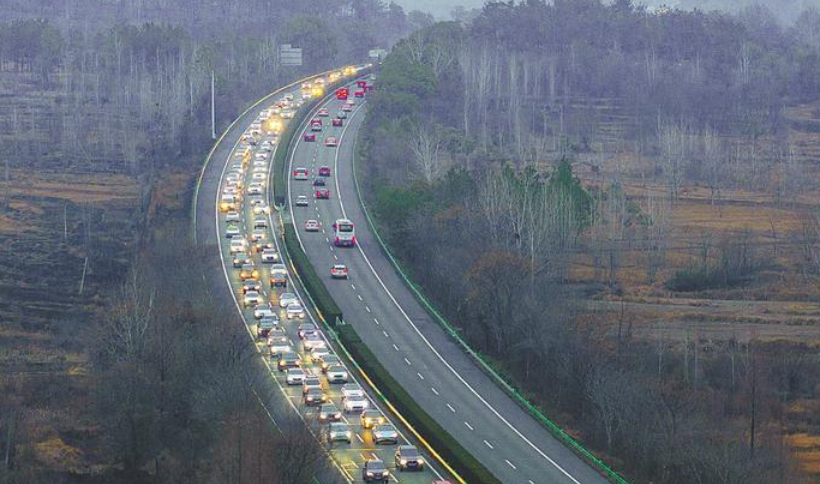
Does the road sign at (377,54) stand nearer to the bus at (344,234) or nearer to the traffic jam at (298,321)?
the traffic jam at (298,321)

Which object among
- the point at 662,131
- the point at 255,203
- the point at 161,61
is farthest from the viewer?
the point at 161,61

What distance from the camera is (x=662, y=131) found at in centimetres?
10325

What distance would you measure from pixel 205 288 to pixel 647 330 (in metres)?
16.6

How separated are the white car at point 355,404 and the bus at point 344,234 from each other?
22214mm

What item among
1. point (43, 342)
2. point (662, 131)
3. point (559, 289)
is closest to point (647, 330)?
point (559, 289)

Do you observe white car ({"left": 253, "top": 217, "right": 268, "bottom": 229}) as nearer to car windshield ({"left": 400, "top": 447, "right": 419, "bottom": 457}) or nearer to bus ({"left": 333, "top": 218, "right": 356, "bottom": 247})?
bus ({"left": 333, "top": 218, "right": 356, "bottom": 247})

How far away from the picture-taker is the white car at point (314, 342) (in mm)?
51594

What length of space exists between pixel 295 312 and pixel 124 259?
19.0 metres

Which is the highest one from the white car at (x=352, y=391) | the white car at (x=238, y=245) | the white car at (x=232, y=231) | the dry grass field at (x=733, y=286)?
the white car at (x=352, y=391)

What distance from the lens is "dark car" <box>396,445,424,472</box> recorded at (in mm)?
39500

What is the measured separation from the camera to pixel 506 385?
4909 cm

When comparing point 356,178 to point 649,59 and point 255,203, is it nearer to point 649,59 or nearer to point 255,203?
point 255,203

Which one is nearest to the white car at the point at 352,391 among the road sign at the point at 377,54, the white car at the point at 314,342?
the white car at the point at 314,342

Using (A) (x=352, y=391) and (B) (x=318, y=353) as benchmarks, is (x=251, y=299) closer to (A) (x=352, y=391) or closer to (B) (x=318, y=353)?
(B) (x=318, y=353)
